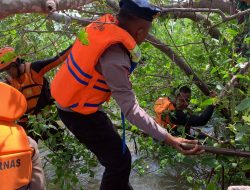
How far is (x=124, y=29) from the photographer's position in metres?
2.67

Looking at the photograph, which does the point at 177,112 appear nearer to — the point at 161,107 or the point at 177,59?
the point at 161,107

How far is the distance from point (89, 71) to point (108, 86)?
0.50 ft

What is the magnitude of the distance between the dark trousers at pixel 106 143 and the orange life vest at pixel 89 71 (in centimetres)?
8

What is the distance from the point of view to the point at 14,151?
1937mm

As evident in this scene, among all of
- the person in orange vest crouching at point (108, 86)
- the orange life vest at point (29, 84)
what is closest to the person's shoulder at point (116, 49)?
the person in orange vest crouching at point (108, 86)

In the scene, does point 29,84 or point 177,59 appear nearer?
point 177,59

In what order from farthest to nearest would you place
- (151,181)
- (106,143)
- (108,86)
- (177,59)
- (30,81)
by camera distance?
(151,181)
(30,81)
(177,59)
(106,143)
(108,86)

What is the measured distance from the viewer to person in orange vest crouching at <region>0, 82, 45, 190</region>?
191 cm

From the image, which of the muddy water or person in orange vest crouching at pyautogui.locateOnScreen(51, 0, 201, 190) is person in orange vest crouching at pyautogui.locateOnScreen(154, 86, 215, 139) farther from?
person in orange vest crouching at pyautogui.locateOnScreen(51, 0, 201, 190)

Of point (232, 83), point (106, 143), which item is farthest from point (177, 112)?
point (106, 143)

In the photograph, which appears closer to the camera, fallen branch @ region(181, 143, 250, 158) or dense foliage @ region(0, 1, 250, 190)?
fallen branch @ region(181, 143, 250, 158)

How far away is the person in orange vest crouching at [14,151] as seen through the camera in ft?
6.27

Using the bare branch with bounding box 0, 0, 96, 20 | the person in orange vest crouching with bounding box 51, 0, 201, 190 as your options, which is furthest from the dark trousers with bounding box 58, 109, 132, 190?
the bare branch with bounding box 0, 0, 96, 20

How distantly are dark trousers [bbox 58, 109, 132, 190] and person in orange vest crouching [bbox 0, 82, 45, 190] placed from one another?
0.71 meters
